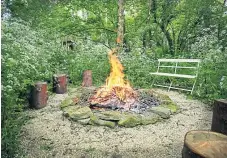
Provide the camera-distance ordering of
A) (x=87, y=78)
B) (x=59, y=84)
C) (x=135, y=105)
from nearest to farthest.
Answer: (x=135, y=105)
(x=59, y=84)
(x=87, y=78)

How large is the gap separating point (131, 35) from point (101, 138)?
9.42m

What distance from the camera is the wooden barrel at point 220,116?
3.74 metres

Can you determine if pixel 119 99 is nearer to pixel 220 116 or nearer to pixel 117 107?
pixel 117 107

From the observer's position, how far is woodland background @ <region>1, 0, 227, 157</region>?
6.95 metres

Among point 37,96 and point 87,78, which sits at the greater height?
point 87,78

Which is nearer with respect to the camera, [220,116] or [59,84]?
[220,116]

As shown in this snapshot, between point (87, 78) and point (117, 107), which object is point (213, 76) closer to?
point (117, 107)

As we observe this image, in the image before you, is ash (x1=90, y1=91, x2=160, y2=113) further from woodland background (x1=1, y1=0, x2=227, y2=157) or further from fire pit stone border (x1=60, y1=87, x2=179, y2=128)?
woodland background (x1=1, y1=0, x2=227, y2=157)

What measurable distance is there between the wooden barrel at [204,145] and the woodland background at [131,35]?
3.27 m

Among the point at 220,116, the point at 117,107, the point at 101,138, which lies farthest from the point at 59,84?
the point at 220,116

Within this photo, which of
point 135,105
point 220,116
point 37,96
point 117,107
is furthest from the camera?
point 37,96

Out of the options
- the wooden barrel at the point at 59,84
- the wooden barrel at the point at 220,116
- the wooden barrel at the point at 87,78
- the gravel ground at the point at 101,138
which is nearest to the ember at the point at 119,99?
the gravel ground at the point at 101,138

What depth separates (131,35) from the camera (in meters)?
12.9

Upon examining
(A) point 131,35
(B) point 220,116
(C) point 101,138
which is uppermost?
(A) point 131,35
